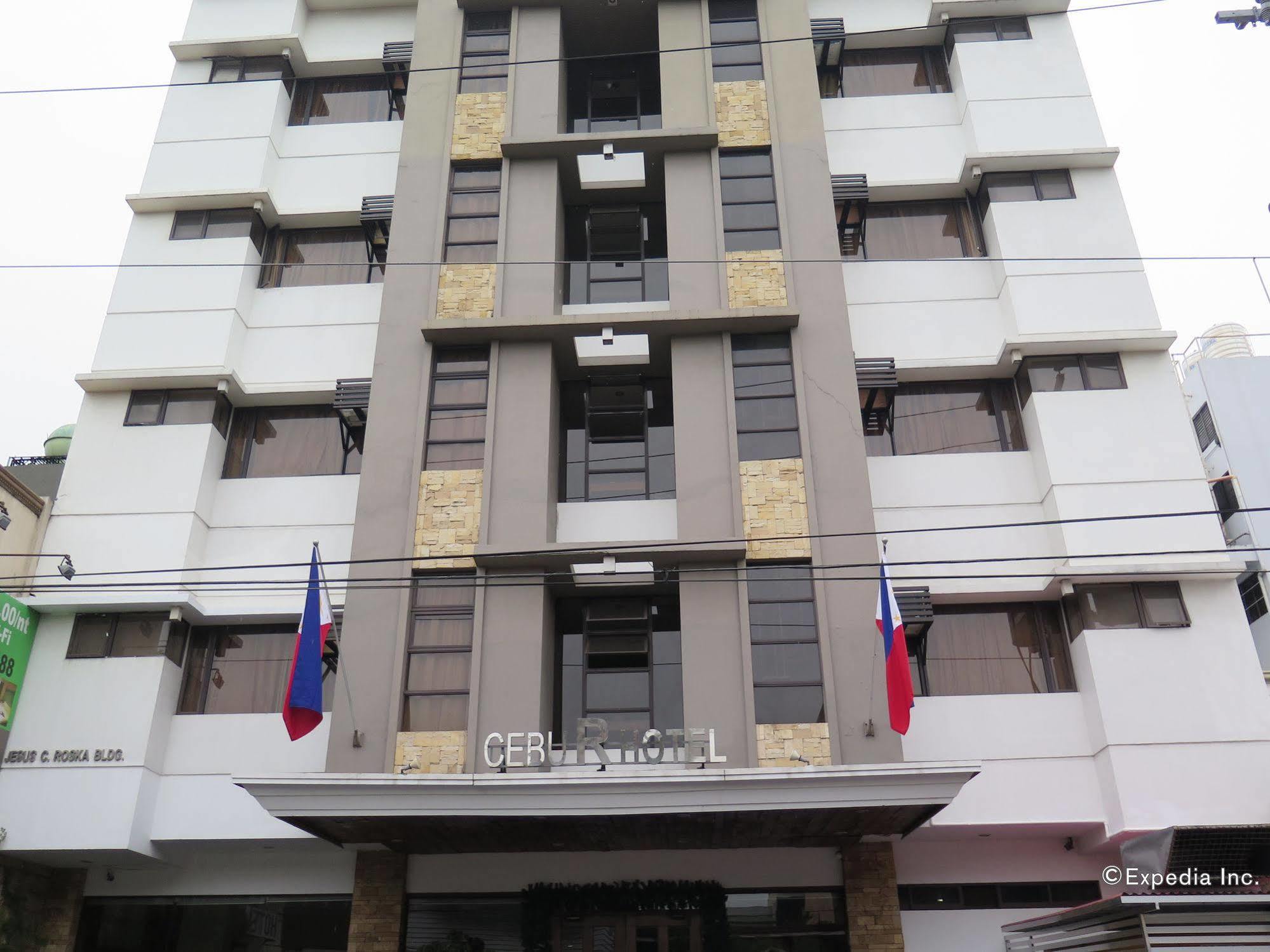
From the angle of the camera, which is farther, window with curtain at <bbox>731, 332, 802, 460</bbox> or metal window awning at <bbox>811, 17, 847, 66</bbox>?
metal window awning at <bbox>811, 17, 847, 66</bbox>

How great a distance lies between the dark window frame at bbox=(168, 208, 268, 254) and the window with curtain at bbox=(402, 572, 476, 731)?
32.0ft

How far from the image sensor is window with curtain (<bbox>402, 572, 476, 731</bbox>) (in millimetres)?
17922

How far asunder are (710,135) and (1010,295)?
23.0ft

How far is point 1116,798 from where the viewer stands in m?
17.4

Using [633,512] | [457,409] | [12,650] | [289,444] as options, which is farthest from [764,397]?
[12,650]

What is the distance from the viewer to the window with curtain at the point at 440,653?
17922 mm

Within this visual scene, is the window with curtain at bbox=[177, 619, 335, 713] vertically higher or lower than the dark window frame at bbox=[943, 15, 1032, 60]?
lower

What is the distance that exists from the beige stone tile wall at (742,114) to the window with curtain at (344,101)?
25.4 ft

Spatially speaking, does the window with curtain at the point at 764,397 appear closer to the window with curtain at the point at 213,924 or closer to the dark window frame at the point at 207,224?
the window with curtain at the point at 213,924

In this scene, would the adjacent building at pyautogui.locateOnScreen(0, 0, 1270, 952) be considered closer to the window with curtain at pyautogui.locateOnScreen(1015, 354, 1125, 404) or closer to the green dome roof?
the window with curtain at pyautogui.locateOnScreen(1015, 354, 1125, 404)

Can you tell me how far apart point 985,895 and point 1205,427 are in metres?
20.6

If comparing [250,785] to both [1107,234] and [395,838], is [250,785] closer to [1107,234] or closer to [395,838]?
[395,838]

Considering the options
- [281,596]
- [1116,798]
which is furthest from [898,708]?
[281,596]

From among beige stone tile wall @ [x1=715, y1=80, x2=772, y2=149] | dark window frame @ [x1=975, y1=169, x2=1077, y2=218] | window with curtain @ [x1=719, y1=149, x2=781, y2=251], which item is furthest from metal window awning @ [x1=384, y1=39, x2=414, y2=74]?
dark window frame @ [x1=975, y1=169, x2=1077, y2=218]
